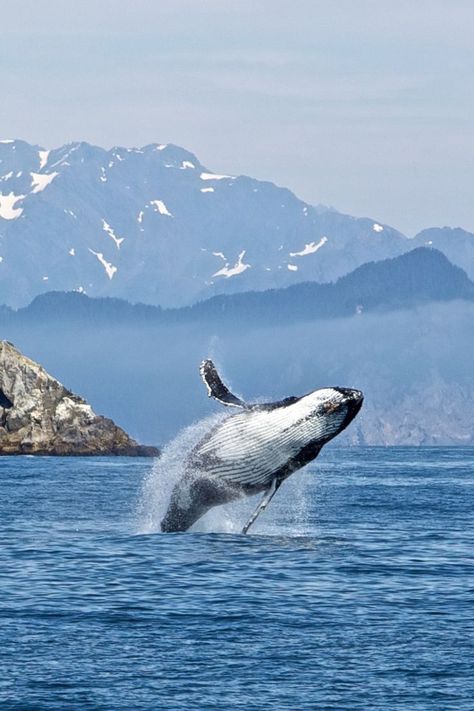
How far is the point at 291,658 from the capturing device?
1046 inches

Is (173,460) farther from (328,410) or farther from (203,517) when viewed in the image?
(328,410)

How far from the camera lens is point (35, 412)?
17350 cm

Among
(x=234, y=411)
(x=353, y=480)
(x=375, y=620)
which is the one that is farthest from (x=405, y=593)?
(x=353, y=480)

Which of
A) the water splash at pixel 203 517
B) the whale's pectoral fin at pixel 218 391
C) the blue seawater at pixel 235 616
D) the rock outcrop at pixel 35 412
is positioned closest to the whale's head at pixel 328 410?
the whale's pectoral fin at pixel 218 391

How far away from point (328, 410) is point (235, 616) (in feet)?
21.3

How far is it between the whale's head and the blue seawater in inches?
148

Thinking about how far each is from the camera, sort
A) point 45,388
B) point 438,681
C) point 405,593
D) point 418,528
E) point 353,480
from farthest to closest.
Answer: point 45,388, point 353,480, point 418,528, point 405,593, point 438,681

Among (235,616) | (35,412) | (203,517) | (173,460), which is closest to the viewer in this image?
(235,616)

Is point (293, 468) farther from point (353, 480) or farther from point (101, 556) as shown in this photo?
point (353, 480)

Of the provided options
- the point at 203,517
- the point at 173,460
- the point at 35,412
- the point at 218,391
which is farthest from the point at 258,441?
the point at 35,412

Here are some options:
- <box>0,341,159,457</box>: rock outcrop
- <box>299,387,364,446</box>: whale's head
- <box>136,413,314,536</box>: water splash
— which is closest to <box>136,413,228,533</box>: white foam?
<box>136,413,314,536</box>: water splash

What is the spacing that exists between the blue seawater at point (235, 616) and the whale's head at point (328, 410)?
377cm

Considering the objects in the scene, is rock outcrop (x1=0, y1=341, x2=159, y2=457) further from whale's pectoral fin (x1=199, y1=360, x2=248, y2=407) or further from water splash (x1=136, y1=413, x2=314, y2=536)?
whale's pectoral fin (x1=199, y1=360, x2=248, y2=407)

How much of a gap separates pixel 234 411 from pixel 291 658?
430 inches
